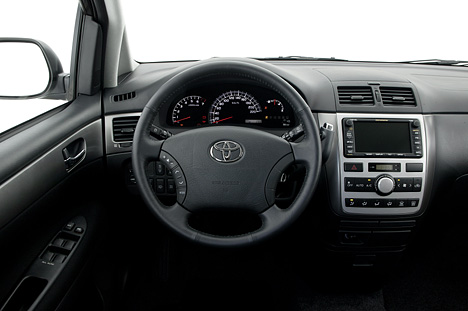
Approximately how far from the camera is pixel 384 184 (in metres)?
1.69

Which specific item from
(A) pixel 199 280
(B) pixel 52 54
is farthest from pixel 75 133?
(A) pixel 199 280

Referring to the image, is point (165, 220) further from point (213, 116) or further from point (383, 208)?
point (383, 208)

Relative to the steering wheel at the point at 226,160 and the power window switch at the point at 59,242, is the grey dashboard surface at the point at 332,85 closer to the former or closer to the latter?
the steering wheel at the point at 226,160

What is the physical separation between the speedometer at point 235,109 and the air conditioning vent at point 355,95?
35 cm

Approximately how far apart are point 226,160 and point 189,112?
1.22 feet

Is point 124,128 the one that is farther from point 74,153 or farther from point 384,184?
point 384,184

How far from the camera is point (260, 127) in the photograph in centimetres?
173

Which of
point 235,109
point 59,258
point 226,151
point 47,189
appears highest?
point 235,109

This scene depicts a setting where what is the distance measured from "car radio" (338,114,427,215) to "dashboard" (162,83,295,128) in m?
0.26

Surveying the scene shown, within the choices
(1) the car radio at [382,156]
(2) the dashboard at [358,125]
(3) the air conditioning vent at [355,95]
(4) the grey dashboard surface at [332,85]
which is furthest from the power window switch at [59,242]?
(3) the air conditioning vent at [355,95]

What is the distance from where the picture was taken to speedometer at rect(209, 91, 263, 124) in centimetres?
169

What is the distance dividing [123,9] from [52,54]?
35 centimetres

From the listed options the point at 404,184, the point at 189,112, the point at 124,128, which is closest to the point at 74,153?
the point at 124,128

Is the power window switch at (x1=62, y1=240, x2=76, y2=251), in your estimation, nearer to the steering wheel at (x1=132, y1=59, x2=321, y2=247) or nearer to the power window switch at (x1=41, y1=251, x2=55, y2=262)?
the power window switch at (x1=41, y1=251, x2=55, y2=262)
